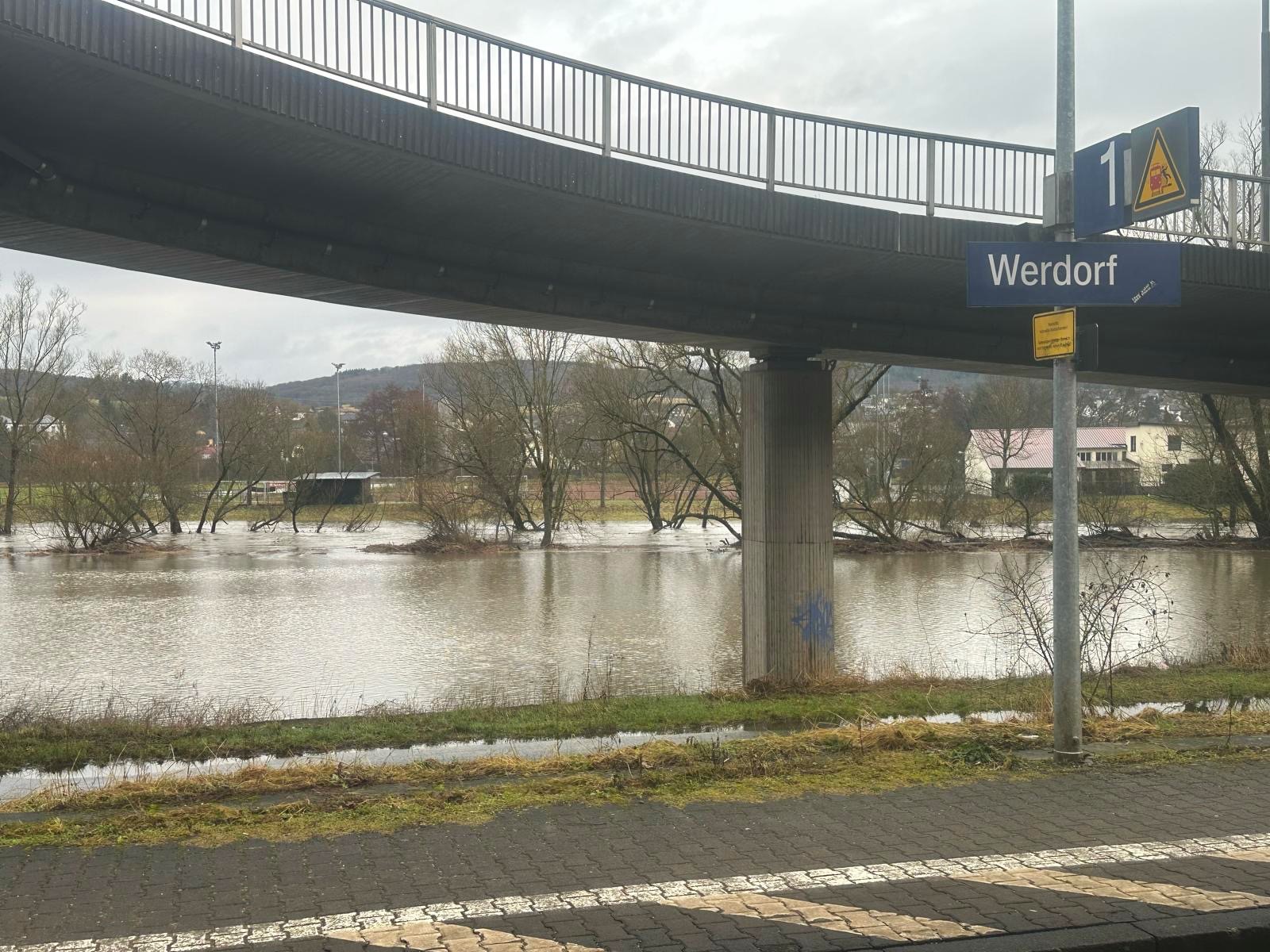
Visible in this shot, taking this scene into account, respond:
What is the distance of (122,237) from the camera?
1006 cm

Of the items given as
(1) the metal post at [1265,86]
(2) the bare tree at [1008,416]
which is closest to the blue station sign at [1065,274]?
(1) the metal post at [1265,86]

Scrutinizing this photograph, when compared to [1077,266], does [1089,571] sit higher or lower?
lower

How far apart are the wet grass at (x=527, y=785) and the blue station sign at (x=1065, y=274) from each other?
10.5ft

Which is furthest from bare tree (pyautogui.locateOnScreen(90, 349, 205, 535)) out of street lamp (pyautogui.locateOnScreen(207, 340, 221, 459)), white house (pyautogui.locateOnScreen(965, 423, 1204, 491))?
white house (pyautogui.locateOnScreen(965, 423, 1204, 491))

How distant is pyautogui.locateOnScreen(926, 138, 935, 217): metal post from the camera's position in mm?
13234

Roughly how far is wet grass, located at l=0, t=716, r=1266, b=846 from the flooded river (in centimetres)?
566

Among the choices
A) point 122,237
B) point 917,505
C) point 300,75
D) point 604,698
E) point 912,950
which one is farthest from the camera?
point 917,505

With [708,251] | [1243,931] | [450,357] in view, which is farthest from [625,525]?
[1243,931]

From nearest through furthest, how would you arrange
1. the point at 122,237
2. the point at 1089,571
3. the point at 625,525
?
the point at 122,237 < the point at 1089,571 < the point at 625,525

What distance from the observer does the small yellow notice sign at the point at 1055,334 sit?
798 centimetres

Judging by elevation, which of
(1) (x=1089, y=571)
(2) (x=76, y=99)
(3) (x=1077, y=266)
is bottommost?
(1) (x=1089, y=571)

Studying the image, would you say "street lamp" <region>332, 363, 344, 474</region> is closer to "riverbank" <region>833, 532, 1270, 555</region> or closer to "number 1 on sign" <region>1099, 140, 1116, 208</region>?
"riverbank" <region>833, 532, 1270, 555</region>

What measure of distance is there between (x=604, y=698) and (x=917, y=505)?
1443 inches

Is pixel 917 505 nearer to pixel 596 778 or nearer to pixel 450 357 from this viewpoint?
pixel 450 357
